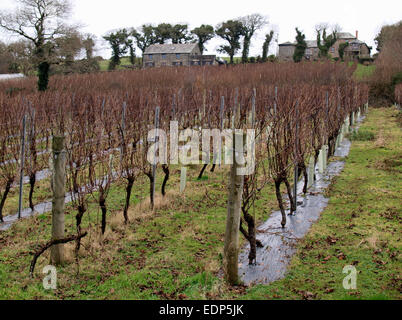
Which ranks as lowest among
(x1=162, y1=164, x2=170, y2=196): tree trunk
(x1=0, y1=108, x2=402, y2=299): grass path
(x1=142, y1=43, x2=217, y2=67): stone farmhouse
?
(x1=0, y1=108, x2=402, y2=299): grass path

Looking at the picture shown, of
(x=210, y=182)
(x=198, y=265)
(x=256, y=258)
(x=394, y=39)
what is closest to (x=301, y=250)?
(x=256, y=258)

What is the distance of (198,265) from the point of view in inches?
209

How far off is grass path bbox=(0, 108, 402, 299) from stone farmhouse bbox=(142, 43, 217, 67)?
147ft

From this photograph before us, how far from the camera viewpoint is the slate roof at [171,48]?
52812mm

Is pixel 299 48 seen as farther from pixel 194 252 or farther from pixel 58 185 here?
pixel 58 185

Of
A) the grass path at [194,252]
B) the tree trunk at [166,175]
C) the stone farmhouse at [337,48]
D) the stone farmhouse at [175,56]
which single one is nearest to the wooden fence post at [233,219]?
the grass path at [194,252]

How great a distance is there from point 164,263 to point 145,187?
173 inches

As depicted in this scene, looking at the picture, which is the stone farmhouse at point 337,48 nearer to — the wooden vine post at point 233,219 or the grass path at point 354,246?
the grass path at point 354,246

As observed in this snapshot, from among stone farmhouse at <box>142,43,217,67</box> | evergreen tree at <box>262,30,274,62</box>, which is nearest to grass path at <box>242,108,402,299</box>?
stone farmhouse at <box>142,43,217,67</box>

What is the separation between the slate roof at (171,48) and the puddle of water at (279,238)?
45.5 metres

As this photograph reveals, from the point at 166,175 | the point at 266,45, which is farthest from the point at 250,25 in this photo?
the point at 166,175

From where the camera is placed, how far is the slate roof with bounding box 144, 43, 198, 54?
173 feet

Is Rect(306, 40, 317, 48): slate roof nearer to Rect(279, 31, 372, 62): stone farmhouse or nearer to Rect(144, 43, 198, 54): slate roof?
Rect(279, 31, 372, 62): stone farmhouse

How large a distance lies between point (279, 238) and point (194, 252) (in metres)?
1.53
